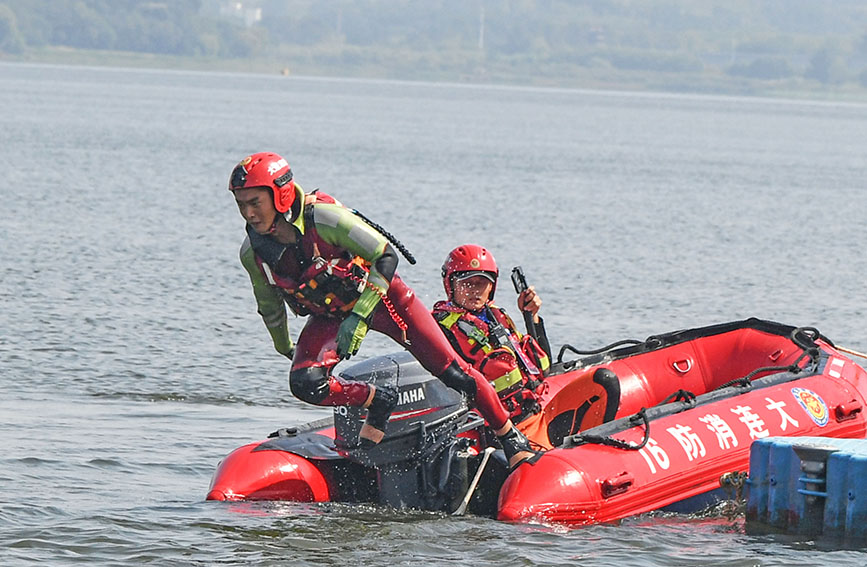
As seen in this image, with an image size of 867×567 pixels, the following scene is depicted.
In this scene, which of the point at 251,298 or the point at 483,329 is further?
the point at 251,298

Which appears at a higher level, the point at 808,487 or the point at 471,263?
the point at 471,263

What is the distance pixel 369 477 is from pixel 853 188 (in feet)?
139

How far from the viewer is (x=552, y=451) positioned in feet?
31.6

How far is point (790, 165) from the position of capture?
2438 inches

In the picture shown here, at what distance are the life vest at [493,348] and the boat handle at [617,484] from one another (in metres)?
0.92

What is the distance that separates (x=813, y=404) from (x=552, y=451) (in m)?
2.27

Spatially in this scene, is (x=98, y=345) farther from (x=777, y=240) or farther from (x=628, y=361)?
(x=777, y=240)

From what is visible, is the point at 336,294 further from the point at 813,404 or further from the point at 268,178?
the point at 813,404

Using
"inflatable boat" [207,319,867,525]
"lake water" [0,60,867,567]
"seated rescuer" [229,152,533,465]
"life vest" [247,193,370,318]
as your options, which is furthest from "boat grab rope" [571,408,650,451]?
"life vest" [247,193,370,318]

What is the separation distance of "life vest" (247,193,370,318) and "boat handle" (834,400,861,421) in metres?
3.83

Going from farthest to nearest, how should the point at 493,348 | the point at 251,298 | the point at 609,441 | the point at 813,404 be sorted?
the point at 251,298, the point at 813,404, the point at 493,348, the point at 609,441

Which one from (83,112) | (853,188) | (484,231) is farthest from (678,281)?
(83,112)

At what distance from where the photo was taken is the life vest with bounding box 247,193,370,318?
906 cm

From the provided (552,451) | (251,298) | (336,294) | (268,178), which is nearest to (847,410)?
(552,451)
